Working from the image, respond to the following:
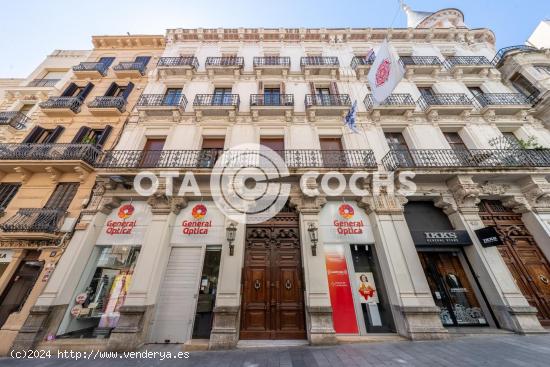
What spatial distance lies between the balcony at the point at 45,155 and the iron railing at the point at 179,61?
21.4ft

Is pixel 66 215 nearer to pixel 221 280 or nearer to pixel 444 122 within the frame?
pixel 221 280

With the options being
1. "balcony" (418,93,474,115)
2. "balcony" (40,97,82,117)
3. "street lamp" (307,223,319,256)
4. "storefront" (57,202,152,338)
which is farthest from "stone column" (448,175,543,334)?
"balcony" (40,97,82,117)

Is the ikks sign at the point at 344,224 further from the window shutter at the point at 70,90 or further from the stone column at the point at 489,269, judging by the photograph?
the window shutter at the point at 70,90

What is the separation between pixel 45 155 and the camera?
28.7 ft

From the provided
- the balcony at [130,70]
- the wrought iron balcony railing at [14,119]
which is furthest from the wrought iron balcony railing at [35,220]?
the balcony at [130,70]

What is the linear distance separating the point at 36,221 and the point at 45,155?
121 inches

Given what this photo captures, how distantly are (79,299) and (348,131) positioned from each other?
42.0 ft

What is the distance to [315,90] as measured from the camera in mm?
11484

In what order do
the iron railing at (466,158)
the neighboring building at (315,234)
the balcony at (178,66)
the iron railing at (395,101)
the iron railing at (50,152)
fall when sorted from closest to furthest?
the neighboring building at (315,234) → the iron railing at (466,158) → the iron railing at (50,152) → the iron railing at (395,101) → the balcony at (178,66)

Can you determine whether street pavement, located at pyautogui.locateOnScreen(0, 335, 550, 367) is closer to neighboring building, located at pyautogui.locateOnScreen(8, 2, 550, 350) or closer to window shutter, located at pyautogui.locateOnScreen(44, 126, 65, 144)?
neighboring building, located at pyautogui.locateOnScreen(8, 2, 550, 350)

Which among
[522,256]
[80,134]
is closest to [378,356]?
[522,256]

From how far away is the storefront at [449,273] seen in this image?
6977 millimetres

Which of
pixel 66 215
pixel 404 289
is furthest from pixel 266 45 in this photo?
pixel 404 289

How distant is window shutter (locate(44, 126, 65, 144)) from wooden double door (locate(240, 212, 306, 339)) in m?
10.9
